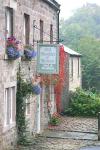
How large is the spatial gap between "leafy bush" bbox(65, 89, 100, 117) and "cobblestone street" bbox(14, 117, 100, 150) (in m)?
2.39

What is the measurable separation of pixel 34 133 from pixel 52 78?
4525 millimetres

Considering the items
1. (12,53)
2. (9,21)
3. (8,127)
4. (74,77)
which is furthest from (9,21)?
(74,77)

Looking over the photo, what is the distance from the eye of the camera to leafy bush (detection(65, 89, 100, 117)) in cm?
2996

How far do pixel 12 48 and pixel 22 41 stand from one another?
2296mm

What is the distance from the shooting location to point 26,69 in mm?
19688

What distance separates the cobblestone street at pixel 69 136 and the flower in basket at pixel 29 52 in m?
3.48

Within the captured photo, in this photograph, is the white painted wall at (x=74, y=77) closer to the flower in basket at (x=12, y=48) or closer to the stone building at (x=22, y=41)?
the stone building at (x=22, y=41)

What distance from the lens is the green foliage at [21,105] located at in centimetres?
1830

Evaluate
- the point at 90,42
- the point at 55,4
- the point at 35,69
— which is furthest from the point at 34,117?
the point at 90,42

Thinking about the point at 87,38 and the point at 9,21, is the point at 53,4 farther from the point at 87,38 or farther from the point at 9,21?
the point at 87,38

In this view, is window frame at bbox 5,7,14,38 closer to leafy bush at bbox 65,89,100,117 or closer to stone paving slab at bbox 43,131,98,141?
stone paving slab at bbox 43,131,98,141

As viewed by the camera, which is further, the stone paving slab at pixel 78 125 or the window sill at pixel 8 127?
the stone paving slab at pixel 78 125

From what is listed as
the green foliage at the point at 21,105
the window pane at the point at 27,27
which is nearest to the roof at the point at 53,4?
the window pane at the point at 27,27

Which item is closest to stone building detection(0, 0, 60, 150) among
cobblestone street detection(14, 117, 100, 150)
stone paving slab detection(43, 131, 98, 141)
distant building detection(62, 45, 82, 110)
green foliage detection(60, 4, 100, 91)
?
stone paving slab detection(43, 131, 98, 141)
